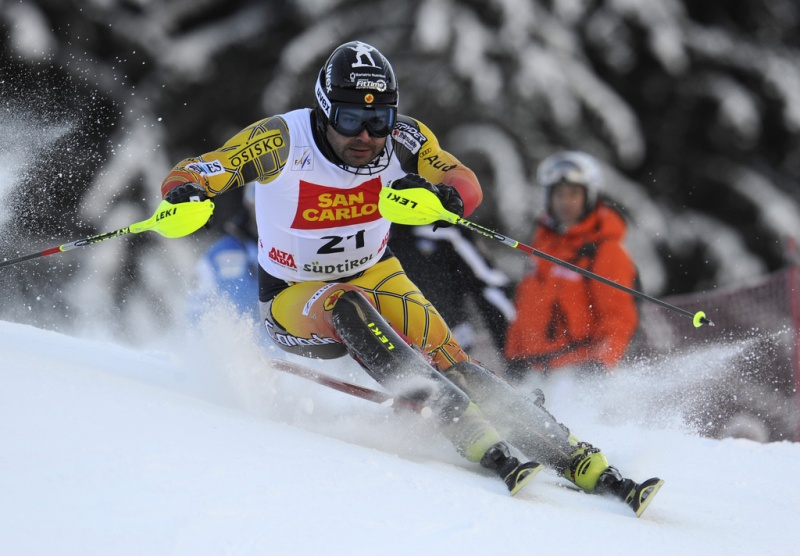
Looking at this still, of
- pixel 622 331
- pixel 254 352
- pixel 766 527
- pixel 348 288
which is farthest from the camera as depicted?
pixel 622 331

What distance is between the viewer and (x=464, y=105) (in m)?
6.05

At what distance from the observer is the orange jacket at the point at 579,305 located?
4559mm

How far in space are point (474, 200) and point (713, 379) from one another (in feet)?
7.66

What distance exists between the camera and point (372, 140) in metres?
3.57

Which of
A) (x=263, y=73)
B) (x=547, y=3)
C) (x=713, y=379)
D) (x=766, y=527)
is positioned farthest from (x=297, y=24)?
(x=766, y=527)

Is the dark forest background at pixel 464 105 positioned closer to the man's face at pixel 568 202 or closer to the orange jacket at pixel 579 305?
the man's face at pixel 568 202

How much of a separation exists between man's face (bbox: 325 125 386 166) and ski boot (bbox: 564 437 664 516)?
4.44ft

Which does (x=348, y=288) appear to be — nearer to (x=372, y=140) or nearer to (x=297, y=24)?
(x=372, y=140)

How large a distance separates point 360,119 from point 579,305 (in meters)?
1.67

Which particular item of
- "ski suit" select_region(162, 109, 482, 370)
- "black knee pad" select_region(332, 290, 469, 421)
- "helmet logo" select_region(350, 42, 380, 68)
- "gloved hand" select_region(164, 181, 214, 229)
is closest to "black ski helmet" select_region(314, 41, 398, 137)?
"helmet logo" select_region(350, 42, 380, 68)

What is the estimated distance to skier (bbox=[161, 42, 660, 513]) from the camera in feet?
10.1

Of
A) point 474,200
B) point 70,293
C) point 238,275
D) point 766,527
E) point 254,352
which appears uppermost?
point 474,200

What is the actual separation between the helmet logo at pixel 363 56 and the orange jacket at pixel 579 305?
1.60m

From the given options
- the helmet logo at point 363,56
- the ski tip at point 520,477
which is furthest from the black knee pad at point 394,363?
the helmet logo at point 363,56
